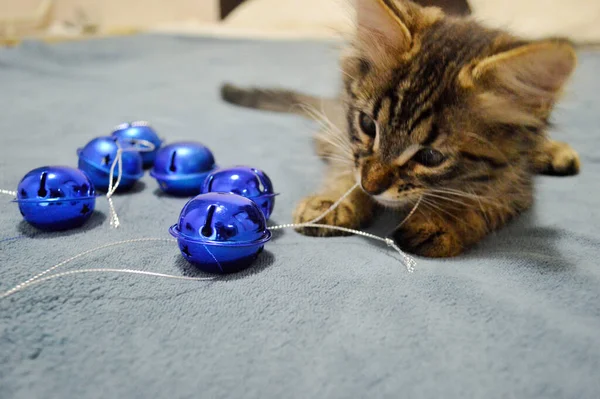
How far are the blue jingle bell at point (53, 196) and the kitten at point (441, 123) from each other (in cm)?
40

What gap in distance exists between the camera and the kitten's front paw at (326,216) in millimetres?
873

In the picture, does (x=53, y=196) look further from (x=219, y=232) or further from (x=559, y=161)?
(x=559, y=161)

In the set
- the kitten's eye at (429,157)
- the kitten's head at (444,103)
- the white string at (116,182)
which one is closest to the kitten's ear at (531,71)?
the kitten's head at (444,103)

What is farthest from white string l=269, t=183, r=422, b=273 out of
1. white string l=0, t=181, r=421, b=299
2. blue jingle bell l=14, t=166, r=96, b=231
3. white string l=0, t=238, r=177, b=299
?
blue jingle bell l=14, t=166, r=96, b=231

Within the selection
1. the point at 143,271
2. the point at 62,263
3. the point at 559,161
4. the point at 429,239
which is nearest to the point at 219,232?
the point at 143,271

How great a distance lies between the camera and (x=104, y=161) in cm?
92

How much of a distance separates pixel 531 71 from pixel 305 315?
1.80 ft

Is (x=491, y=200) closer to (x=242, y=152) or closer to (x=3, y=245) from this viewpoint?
(x=242, y=152)

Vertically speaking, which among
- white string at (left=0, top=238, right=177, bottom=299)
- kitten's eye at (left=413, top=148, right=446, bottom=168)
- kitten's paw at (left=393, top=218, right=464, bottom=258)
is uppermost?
kitten's eye at (left=413, top=148, right=446, bottom=168)

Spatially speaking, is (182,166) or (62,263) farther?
(182,166)

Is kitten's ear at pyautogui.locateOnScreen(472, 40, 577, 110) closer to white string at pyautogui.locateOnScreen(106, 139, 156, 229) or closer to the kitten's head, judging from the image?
the kitten's head

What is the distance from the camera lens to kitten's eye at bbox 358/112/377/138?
890 mm

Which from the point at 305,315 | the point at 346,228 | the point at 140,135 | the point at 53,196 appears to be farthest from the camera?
the point at 140,135

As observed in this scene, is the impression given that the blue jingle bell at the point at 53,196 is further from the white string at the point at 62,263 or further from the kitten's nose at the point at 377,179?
the kitten's nose at the point at 377,179
